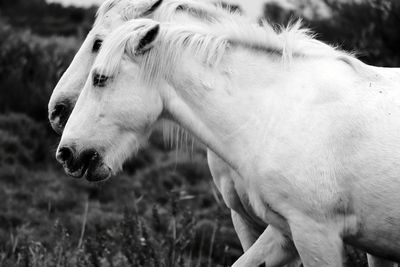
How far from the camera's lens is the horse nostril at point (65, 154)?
4.01 metres

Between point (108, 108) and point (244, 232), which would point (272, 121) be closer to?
point (108, 108)

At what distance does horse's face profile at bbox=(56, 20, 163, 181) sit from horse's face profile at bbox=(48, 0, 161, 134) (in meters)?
0.86

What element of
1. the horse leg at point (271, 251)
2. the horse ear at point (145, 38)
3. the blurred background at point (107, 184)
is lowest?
the blurred background at point (107, 184)

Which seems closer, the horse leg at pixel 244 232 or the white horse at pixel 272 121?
the white horse at pixel 272 121

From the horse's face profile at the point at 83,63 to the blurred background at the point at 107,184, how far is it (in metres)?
0.93

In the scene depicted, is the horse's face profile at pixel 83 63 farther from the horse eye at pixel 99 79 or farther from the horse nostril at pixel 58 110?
the horse eye at pixel 99 79

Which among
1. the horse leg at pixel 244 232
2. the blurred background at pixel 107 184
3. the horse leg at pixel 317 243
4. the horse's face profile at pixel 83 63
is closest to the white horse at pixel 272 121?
the horse leg at pixel 317 243

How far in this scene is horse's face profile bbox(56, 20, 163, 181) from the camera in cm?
402

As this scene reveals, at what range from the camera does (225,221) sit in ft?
28.0

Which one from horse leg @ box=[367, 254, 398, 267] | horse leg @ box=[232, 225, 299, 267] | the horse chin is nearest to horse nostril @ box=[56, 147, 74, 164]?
the horse chin

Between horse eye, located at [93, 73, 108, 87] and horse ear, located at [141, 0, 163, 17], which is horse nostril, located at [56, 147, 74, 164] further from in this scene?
horse ear, located at [141, 0, 163, 17]

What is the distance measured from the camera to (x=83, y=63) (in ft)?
16.3

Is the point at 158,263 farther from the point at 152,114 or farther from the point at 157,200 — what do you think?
the point at 157,200

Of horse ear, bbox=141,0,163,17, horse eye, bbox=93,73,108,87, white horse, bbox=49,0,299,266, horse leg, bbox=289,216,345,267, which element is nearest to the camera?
horse leg, bbox=289,216,345,267
